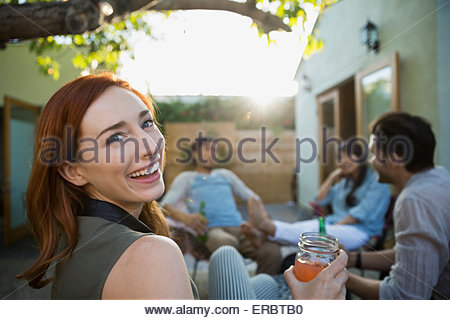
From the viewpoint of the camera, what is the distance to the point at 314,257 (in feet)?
2.22

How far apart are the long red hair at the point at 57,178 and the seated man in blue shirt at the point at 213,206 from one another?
1440mm

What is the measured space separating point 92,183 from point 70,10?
2.33 feet

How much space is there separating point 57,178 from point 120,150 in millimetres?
218

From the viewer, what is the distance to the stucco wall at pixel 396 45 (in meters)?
2.46

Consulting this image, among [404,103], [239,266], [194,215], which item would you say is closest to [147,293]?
[239,266]

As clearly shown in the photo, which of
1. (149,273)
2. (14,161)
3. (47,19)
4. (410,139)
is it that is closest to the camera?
(149,273)

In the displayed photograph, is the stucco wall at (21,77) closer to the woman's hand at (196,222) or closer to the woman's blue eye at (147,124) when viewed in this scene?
the woman's hand at (196,222)

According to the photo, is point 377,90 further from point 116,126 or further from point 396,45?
point 116,126

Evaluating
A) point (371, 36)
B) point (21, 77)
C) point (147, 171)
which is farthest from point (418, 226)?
point (21, 77)

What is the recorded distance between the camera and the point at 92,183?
0.77m

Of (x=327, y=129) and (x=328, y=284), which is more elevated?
(x=327, y=129)

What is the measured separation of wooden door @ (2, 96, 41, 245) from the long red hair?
410 cm

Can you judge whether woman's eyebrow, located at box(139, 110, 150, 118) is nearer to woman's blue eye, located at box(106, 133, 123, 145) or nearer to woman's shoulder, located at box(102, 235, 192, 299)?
woman's blue eye, located at box(106, 133, 123, 145)
